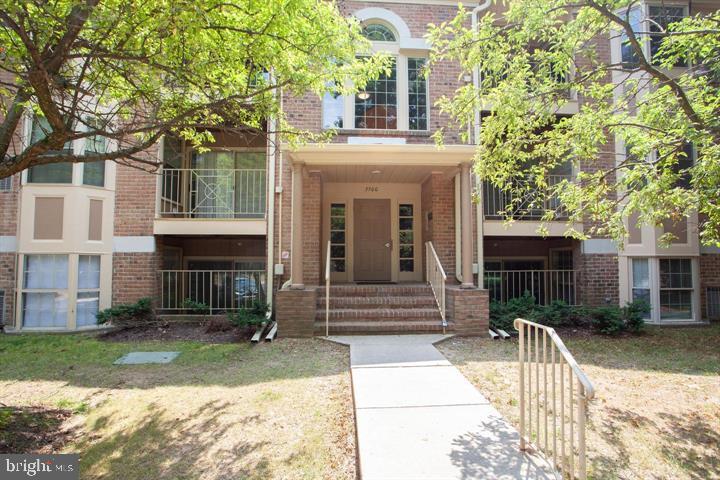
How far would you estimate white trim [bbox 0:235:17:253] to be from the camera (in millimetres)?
8219

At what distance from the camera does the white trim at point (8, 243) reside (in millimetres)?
8219

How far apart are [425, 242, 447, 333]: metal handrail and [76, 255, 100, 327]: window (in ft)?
23.2

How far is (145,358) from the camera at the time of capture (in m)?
6.12

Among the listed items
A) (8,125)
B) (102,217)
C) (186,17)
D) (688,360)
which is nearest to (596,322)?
(688,360)

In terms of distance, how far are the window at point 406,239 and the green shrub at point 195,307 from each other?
4.68 m

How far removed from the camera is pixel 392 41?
9.19 metres

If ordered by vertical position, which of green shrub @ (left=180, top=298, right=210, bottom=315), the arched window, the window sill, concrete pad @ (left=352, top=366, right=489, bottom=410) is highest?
the arched window

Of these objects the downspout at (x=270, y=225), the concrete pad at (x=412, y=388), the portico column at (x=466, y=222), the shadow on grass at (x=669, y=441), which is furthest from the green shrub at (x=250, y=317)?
the shadow on grass at (x=669, y=441)

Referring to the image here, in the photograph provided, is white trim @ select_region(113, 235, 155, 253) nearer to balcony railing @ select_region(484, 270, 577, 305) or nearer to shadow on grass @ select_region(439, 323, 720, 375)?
shadow on grass @ select_region(439, 323, 720, 375)

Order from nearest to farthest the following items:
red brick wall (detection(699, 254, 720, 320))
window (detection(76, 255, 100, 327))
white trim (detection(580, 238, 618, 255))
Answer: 1. window (detection(76, 255, 100, 327))
2. white trim (detection(580, 238, 618, 255))
3. red brick wall (detection(699, 254, 720, 320))

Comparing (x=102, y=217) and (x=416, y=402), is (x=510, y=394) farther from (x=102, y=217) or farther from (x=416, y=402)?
(x=102, y=217)

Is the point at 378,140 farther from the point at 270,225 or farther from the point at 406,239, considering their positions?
the point at 270,225

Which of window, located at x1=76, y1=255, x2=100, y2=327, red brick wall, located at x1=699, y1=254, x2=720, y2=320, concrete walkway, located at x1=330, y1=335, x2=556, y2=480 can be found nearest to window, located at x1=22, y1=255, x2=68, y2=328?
window, located at x1=76, y1=255, x2=100, y2=327

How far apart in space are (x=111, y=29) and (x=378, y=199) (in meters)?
7.13
